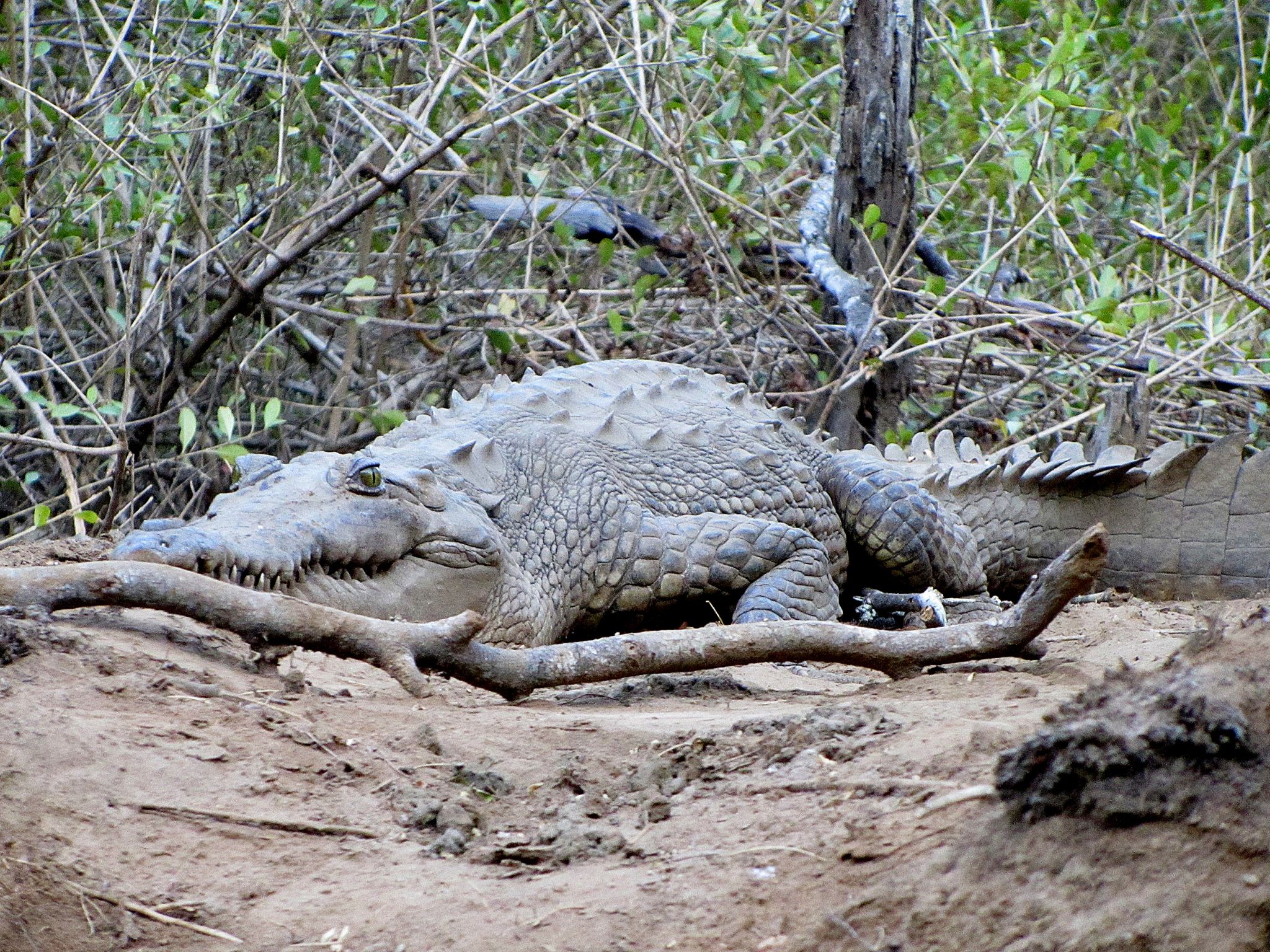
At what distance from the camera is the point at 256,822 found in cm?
213

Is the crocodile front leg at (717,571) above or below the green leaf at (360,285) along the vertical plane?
below

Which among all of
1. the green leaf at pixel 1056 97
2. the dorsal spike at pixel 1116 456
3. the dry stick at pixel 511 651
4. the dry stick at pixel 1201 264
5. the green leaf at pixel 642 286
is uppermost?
the green leaf at pixel 1056 97

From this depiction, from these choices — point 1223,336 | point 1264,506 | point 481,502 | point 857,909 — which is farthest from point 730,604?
point 857,909

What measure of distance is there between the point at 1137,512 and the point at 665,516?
2.04 metres

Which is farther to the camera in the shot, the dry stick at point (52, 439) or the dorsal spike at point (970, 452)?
the dorsal spike at point (970, 452)

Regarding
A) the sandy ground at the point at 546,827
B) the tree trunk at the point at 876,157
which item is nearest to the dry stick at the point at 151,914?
the sandy ground at the point at 546,827

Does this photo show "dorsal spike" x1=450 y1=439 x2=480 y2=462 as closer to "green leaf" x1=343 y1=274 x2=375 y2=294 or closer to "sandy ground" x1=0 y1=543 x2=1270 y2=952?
"sandy ground" x1=0 y1=543 x2=1270 y2=952

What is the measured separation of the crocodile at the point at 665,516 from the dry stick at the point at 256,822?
104 cm

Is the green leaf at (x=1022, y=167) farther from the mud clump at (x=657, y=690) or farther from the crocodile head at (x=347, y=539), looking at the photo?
the mud clump at (x=657, y=690)

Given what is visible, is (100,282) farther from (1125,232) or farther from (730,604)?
(1125,232)

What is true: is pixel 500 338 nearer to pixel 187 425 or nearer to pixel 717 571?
pixel 187 425

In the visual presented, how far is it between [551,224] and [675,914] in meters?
4.83

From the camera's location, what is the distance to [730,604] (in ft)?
15.0

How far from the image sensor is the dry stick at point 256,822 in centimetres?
213
